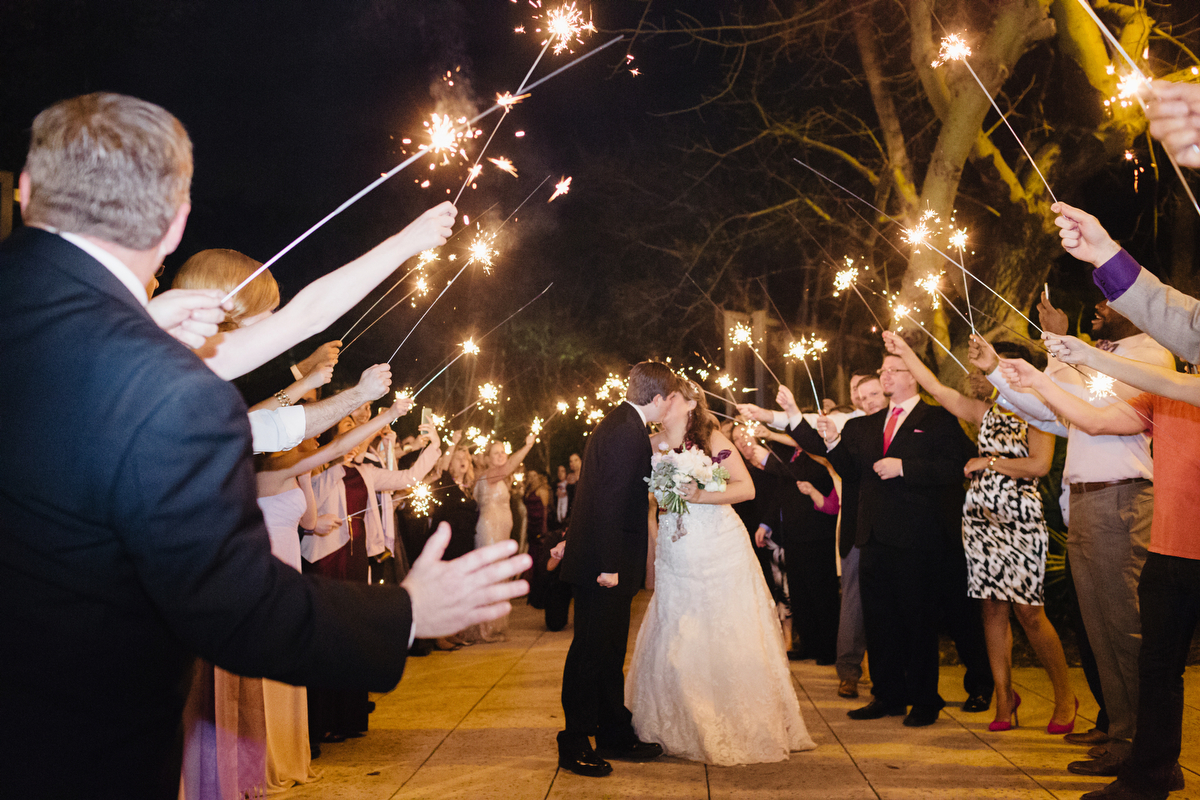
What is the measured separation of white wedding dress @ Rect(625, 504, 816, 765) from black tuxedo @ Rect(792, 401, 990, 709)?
110 centimetres

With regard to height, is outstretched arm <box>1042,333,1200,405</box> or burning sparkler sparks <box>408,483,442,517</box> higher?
outstretched arm <box>1042,333,1200,405</box>

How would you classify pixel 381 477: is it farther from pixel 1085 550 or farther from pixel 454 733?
pixel 1085 550

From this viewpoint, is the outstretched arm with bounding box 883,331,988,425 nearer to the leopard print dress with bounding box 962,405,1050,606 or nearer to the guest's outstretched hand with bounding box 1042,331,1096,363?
the leopard print dress with bounding box 962,405,1050,606

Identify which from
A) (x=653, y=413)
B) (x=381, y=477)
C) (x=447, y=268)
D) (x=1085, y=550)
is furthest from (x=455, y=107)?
(x=447, y=268)

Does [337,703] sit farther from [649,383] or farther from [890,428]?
[890,428]

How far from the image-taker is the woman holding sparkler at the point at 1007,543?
5195 mm

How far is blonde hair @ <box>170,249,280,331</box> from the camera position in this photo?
311 cm

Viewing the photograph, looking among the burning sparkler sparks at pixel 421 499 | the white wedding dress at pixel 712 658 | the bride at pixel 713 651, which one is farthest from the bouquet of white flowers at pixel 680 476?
the burning sparkler sparks at pixel 421 499

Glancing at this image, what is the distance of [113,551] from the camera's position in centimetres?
125

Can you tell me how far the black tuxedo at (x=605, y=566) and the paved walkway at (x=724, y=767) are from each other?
368 millimetres

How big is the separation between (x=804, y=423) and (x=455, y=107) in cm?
570

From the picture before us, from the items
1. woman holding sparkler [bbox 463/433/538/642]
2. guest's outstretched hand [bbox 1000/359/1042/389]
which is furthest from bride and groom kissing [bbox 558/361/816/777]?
woman holding sparkler [bbox 463/433/538/642]

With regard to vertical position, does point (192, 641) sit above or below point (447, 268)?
below

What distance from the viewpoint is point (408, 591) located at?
4.67 feet
